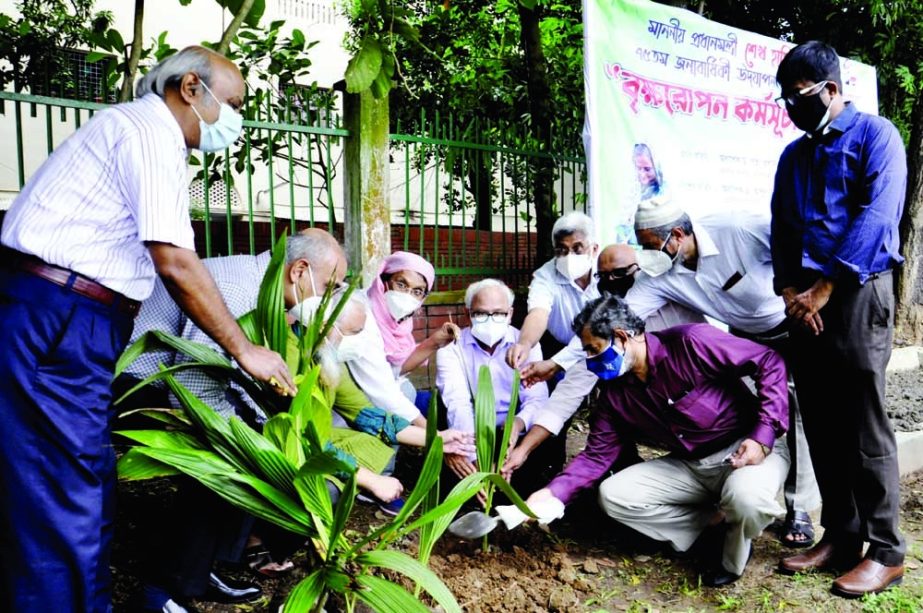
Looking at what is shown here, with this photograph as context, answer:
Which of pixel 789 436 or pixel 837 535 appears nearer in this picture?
pixel 837 535

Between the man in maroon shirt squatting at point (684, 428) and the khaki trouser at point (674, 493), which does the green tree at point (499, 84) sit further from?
the khaki trouser at point (674, 493)

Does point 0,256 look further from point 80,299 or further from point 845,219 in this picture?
point 845,219

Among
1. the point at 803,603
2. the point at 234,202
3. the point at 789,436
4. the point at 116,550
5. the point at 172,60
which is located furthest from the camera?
the point at 234,202

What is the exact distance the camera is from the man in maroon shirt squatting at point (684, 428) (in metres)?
3.09

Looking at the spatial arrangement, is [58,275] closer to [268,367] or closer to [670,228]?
[268,367]

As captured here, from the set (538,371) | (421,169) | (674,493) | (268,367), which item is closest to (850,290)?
(674,493)

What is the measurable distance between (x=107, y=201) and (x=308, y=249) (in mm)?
873

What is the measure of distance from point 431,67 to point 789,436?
613 centimetres

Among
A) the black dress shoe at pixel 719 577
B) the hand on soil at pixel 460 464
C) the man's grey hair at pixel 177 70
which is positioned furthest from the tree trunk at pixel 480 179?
the man's grey hair at pixel 177 70

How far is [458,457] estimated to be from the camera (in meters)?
3.24

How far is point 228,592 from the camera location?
2.76m

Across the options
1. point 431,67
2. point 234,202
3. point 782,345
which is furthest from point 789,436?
point 234,202

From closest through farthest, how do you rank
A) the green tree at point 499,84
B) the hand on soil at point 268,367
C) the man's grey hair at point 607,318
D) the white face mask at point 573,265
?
the hand on soil at point 268,367 → the man's grey hair at point 607,318 → the white face mask at point 573,265 → the green tree at point 499,84

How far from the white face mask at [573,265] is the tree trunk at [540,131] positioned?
153cm
